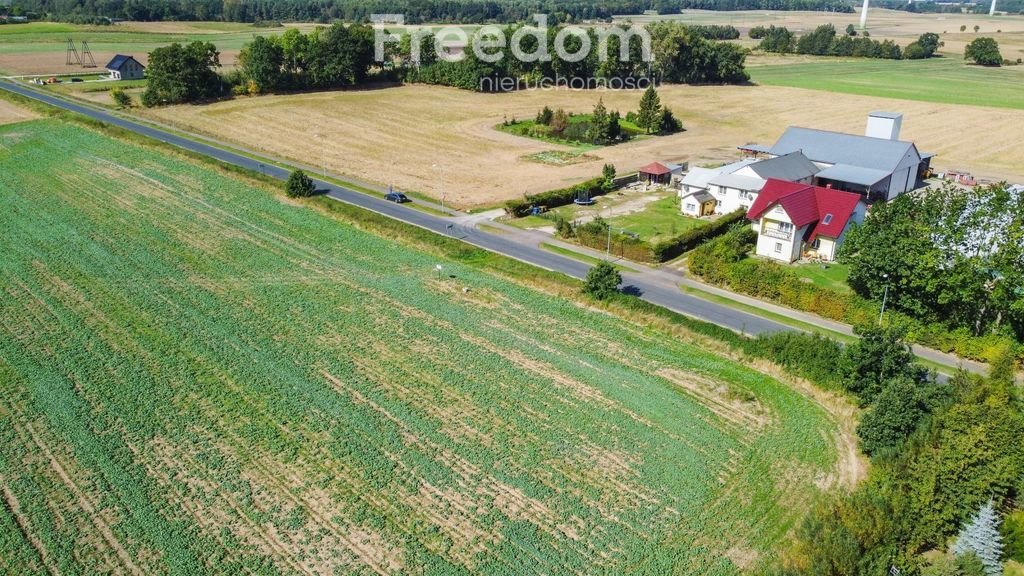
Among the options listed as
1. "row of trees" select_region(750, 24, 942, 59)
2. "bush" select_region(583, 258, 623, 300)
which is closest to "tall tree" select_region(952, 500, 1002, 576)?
"bush" select_region(583, 258, 623, 300)

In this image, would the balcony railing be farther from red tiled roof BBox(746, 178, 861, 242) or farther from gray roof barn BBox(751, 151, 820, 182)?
gray roof barn BBox(751, 151, 820, 182)

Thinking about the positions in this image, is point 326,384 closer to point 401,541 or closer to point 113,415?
point 113,415

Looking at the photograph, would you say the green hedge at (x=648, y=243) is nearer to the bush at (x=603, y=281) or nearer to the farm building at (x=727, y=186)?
the farm building at (x=727, y=186)

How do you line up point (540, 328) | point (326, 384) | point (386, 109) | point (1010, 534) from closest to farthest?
point (1010, 534) → point (326, 384) → point (540, 328) → point (386, 109)

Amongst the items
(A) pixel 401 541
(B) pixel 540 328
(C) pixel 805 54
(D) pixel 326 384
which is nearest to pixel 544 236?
(B) pixel 540 328

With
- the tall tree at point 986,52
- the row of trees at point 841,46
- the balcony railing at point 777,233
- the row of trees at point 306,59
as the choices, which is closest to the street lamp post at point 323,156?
the row of trees at point 306,59

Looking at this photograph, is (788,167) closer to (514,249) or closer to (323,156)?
(514,249)
